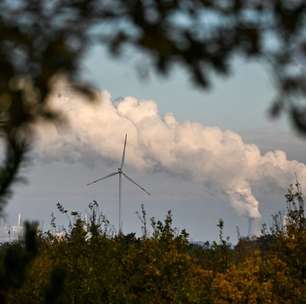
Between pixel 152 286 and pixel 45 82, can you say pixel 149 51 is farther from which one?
pixel 152 286

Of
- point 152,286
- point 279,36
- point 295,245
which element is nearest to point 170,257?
point 152,286

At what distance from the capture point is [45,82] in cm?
412

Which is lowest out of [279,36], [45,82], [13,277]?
[13,277]

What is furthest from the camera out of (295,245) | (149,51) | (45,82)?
(295,245)

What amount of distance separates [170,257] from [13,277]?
37.4ft

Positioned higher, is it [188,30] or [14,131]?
[188,30]

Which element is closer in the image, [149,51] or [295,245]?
[149,51]

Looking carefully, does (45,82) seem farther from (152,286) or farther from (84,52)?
(152,286)

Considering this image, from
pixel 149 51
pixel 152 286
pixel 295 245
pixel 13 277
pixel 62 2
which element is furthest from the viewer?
pixel 295 245

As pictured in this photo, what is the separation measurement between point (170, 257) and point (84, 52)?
14330 millimetres

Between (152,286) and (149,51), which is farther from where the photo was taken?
(152,286)

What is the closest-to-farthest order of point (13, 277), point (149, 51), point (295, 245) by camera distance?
point (149, 51)
point (13, 277)
point (295, 245)

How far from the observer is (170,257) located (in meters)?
18.2

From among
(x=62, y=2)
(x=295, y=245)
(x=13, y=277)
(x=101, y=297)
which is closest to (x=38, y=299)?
(x=101, y=297)
